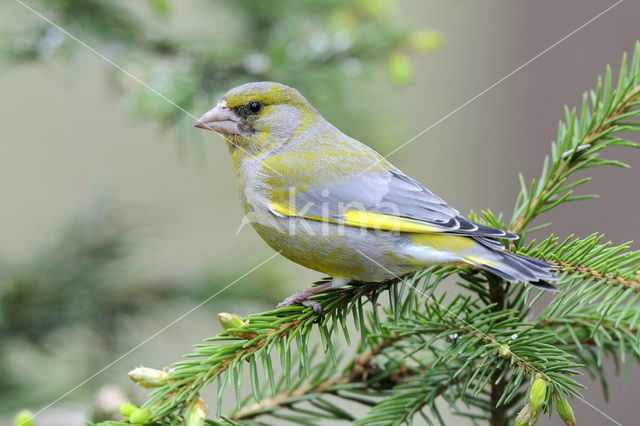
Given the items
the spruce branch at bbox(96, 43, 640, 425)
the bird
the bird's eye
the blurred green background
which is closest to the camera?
the spruce branch at bbox(96, 43, 640, 425)

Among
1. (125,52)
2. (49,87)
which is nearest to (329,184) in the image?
(125,52)

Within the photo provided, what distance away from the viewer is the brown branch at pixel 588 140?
1.81 m

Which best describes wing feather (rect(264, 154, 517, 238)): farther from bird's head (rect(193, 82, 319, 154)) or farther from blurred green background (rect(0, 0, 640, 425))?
blurred green background (rect(0, 0, 640, 425))

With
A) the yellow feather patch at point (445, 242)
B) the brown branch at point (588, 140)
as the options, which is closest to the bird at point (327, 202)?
the yellow feather patch at point (445, 242)

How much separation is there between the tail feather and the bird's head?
1.20m

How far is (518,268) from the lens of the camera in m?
1.59

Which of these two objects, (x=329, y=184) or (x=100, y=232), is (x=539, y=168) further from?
(x=100, y=232)

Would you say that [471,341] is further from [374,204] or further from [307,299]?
[374,204]

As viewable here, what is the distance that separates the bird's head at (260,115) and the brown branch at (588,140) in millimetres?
1124

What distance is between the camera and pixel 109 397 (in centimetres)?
167

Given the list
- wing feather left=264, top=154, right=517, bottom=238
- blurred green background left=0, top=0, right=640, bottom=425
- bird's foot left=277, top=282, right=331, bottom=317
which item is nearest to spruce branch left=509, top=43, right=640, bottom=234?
wing feather left=264, top=154, right=517, bottom=238

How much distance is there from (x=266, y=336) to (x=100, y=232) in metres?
1.33

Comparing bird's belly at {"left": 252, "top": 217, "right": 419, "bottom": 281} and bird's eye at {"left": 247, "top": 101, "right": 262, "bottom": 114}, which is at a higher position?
bird's eye at {"left": 247, "top": 101, "right": 262, "bottom": 114}

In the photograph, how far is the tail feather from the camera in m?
1.56
